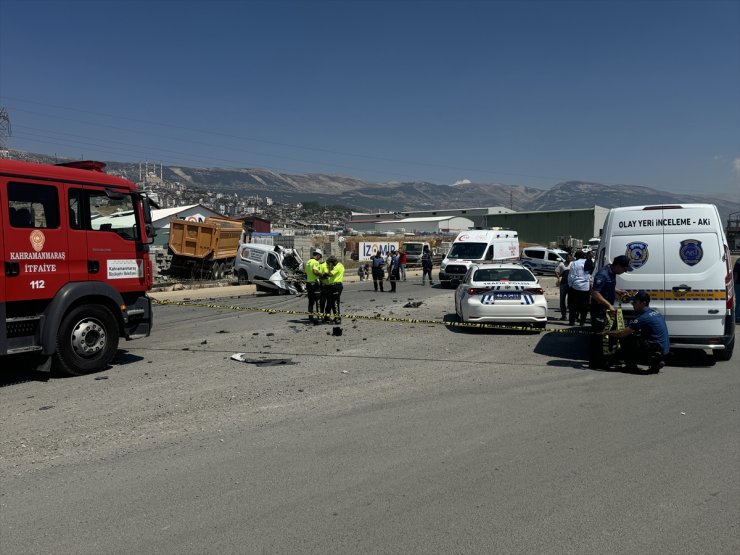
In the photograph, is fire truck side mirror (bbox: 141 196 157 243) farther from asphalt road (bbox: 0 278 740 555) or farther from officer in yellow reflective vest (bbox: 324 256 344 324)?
officer in yellow reflective vest (bbox: 324 256 344 324)

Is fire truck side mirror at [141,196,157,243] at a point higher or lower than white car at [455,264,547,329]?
higher

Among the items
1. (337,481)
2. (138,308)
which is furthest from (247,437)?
(138,308)

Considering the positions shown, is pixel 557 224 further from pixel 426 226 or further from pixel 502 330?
pixel 502 330

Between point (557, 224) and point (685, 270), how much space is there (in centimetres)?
7421

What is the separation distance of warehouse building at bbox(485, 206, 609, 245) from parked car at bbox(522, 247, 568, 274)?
130ft

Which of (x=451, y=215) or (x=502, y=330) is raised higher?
(x=451, y=215)

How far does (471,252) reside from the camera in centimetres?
2755

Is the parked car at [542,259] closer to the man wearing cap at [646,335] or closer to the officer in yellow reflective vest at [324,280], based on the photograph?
the officer in yellow reflective vest at [324,280]

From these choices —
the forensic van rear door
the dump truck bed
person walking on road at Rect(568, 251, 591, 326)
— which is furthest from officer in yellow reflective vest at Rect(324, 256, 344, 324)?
the dump truck bed

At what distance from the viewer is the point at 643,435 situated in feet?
19.9

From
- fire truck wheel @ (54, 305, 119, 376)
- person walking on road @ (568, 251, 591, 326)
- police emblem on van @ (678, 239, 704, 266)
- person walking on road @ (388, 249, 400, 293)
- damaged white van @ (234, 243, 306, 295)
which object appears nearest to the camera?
fire truck wheel @ (54, 305, 119, 376)

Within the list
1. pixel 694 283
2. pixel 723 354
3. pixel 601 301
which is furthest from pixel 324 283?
pixel 723 354

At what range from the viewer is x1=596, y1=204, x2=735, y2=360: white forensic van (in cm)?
939

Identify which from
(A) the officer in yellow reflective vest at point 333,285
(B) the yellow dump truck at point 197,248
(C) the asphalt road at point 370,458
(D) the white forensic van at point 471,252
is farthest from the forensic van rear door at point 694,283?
(B) the yellow dump truck at point 197,248
